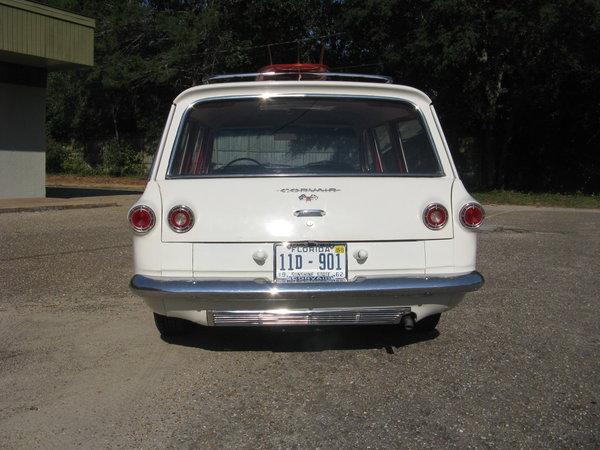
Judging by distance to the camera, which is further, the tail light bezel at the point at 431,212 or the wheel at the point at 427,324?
the wheel at the point at 427,324

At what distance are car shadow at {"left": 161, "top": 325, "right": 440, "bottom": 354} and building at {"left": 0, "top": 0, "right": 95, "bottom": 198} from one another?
11003 millimetres

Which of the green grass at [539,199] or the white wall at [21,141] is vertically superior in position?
the white wall at [21,141]

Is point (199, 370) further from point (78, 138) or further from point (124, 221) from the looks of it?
point (78, 138)

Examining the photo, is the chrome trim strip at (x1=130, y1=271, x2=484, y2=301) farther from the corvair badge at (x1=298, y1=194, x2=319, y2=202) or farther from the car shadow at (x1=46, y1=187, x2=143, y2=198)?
the car shadow at (x1=46, y1=187, x2=143, y2=198)

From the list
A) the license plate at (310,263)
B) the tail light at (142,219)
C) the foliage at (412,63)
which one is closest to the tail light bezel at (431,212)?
the license plate at (310,263)

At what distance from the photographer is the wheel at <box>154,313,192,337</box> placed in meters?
4.30

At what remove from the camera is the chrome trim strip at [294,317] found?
3.65m

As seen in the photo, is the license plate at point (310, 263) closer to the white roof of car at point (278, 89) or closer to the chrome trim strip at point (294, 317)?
the chrome trim strip at point (294, 317)

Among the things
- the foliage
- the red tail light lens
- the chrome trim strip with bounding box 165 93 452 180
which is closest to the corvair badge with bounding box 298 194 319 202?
the chrome trim strip with bounding box 165 93 452 180

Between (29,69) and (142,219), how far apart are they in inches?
538

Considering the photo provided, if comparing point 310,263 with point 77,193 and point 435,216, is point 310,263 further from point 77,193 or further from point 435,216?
point 77,193

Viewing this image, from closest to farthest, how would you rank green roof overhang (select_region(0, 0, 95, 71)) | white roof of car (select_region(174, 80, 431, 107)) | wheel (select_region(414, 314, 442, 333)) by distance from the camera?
1. white roof of car (select_region(174, 80, 431, 107))
2. wheel (select_region(414, 314, 442, 333))
3. green roof overhang (select_region(0, 0, 95, 71))

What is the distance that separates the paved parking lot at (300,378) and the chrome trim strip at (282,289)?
0.41 m

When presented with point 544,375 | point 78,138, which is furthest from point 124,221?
point 78,138
